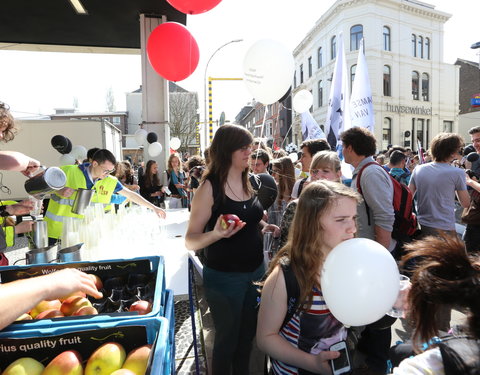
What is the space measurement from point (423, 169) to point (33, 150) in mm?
10521

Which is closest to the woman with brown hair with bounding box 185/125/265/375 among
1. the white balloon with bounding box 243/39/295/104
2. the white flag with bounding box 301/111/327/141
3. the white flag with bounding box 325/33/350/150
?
the white balloon with bounding box 243/39/295/104

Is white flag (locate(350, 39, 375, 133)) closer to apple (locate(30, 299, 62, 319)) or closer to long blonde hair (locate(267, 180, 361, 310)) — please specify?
long blonde hair (locate(267, 180, 361, 310))

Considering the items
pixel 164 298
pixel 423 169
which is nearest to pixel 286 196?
pixel 423 169

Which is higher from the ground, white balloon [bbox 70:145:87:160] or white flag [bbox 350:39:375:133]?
white flag [bbox 350:39:375:133]

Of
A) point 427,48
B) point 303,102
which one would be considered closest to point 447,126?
point 427,48

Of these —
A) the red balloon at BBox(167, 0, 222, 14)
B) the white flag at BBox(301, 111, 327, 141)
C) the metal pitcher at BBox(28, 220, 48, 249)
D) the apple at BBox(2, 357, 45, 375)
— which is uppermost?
the red balloon at BBox(167, 0, 222, 14)

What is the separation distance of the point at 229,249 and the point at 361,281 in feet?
3.10

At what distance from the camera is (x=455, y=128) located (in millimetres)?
29906

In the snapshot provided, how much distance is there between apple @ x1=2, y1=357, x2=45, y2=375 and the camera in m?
0.96

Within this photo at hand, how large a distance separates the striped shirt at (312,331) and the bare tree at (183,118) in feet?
A: 91.2

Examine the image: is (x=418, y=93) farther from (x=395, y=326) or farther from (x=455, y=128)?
(x=395, y=326)

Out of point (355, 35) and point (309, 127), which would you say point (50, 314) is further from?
point (355, 35)

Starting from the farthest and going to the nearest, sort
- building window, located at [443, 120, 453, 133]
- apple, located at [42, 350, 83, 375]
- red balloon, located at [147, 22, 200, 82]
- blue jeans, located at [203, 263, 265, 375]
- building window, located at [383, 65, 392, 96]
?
building window, located at [443, 120, 453, 133]
building window, located at [383, 65, 392, 96]
red balloon, located at [147, 22, 200, 82]
blue jeans, located at [203, 263, 265, 375]
apple, located at [42, 350, 83, 375]

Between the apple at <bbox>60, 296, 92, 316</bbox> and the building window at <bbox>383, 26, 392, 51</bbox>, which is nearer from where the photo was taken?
the apple at <bbox>60, 296, 92, 316</bbox>
